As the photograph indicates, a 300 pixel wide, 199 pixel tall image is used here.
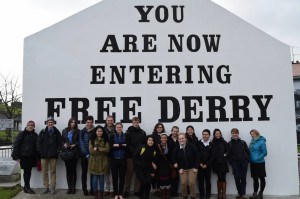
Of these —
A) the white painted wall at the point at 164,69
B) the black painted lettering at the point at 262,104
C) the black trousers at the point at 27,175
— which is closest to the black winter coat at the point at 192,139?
the white painted wall at the point at 164,69

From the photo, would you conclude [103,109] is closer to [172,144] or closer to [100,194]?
[172,144]

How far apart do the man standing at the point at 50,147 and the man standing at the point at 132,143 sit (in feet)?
6.32

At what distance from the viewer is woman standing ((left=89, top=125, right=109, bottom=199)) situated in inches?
332

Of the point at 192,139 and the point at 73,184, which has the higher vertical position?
the point at 192,139

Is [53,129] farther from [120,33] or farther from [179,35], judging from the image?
[179,35]

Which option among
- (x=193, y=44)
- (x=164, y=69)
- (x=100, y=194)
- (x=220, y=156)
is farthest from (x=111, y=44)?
(x=220, y=156)

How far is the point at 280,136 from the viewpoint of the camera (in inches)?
389

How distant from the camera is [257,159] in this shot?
29.8 feet

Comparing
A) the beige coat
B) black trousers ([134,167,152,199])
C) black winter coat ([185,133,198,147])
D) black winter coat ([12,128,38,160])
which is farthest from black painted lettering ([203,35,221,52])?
black winter coat ([12,128,38,160])

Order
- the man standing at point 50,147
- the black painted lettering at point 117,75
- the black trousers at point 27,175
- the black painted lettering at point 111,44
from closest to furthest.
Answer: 1. the man standing at point 50,147
2. the black trousers at point 27,175
3. the black painted lettering at point 117,75
4. the black painted lettering at point 111,44

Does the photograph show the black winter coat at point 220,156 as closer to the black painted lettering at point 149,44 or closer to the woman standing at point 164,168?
the woman standing at point 164,168

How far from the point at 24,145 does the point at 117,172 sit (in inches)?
103

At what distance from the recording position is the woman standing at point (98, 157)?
8438 millimetres

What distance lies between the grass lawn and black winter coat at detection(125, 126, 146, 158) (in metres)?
3.27
